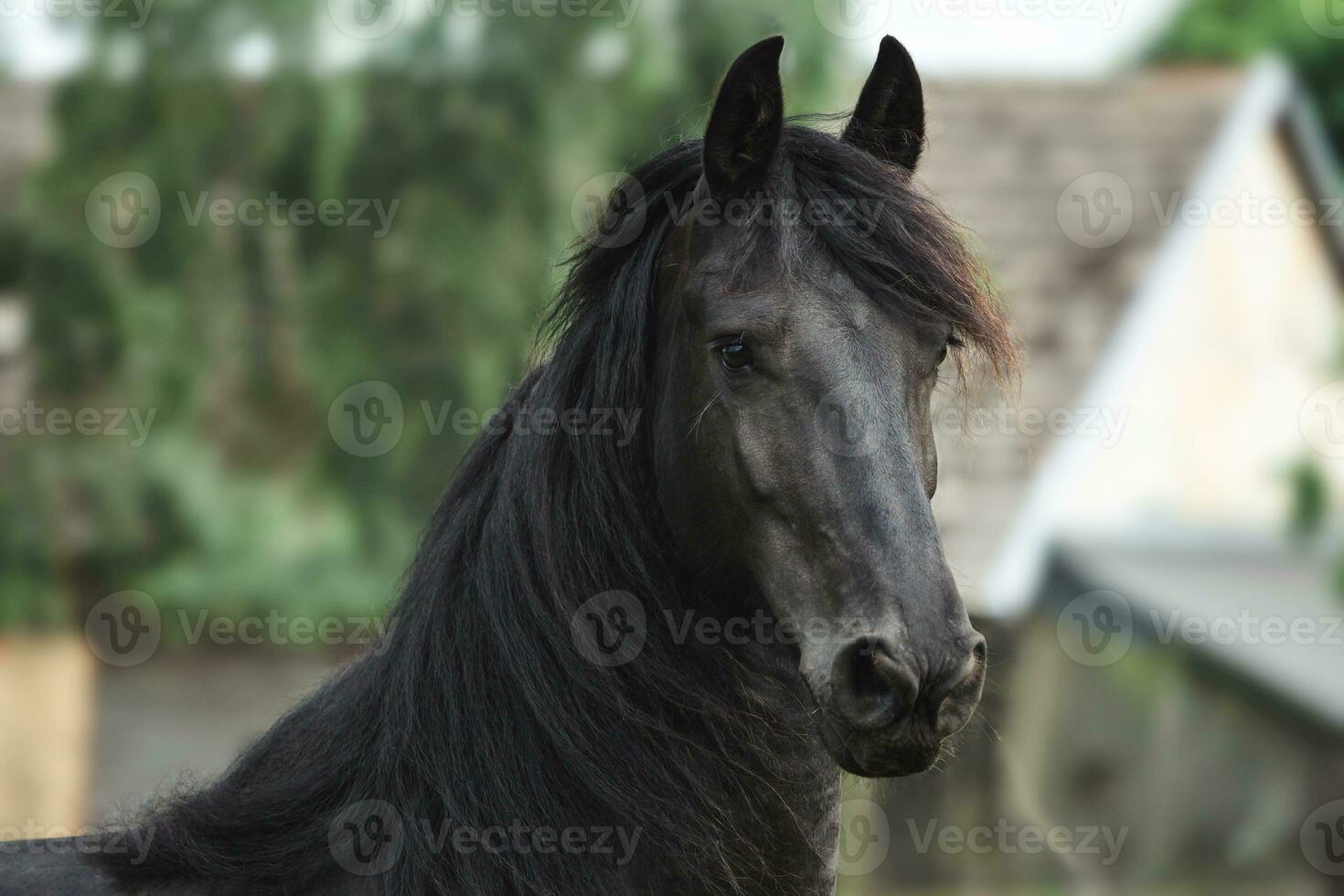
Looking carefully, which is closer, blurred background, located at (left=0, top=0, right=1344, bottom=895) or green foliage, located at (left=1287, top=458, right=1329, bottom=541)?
blurred background, located at (left=0, top=0, right=1344, bottom=895)

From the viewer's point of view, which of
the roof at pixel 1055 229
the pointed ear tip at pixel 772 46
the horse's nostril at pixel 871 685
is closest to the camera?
the horse's nostril at pixel 871 685

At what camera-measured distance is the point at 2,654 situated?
34.0 feet

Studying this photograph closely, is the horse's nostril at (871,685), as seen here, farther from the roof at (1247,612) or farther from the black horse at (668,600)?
the roof at (1247,612)

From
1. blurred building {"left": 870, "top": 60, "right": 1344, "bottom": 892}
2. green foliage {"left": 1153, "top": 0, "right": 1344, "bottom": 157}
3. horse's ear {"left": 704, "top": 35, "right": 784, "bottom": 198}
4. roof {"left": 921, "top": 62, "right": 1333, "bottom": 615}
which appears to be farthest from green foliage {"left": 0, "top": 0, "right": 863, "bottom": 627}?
green foliage {"left": 1153, "top": 0, "right": 1344, "bottom": 157}

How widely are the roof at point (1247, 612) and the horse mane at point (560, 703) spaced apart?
27.3 ft

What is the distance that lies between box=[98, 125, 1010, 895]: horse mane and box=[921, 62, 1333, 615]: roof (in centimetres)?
700

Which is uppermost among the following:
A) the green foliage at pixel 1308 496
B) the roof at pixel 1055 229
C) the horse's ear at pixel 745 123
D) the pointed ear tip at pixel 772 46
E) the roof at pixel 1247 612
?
the pointed ear tip at pixel 772 46

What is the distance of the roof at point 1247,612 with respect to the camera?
1016 centimetres

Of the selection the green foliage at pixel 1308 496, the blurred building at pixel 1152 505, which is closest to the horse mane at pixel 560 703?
the blurred building at pixel 1152 505

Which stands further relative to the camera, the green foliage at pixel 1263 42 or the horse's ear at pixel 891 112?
the green foliage at pixel 1263 42

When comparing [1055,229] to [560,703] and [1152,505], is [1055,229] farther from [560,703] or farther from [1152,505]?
[560,703]

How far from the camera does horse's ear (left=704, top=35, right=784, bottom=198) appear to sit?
100 inches

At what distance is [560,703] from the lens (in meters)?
2.44

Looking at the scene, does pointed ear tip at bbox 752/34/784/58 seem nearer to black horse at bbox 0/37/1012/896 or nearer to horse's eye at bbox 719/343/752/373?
black horse at bbox 0/37/1012/896
